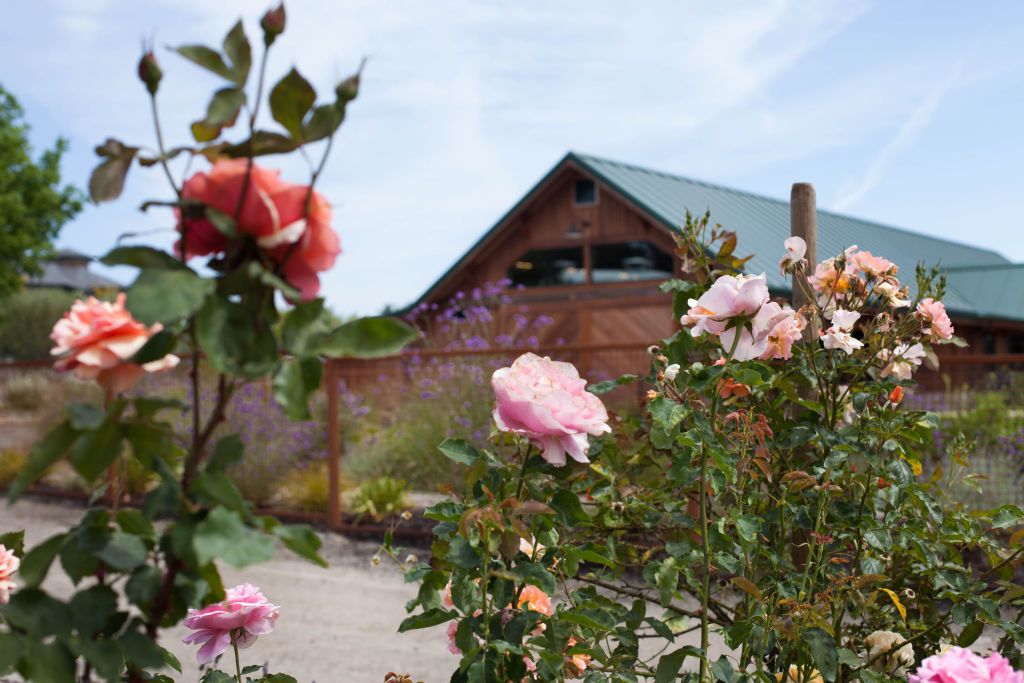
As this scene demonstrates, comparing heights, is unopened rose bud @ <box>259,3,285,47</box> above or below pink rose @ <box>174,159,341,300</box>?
above

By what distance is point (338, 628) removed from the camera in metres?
4.79

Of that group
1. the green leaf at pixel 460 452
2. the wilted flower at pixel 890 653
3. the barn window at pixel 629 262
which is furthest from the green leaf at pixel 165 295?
the barn window at pixel 629 262

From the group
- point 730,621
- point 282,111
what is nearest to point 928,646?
point 730,621

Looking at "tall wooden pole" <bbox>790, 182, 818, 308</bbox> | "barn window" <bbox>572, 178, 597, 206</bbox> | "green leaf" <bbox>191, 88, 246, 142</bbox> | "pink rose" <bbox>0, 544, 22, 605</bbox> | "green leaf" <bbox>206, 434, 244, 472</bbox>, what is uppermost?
"barn window" <bbox>572, 178, 597, 206</bbox>

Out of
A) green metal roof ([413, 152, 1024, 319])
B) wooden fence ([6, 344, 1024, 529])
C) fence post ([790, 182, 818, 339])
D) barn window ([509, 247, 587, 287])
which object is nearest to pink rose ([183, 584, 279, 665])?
fence post ([790, 182, 818, 339])

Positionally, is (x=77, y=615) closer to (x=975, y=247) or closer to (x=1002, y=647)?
(x=1002, y=647)

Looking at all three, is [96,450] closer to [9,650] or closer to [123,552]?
[123,552]

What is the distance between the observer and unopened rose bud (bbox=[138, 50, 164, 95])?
37.0 inches

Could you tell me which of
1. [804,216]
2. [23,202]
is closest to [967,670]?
[804,216]

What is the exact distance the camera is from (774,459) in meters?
2.24

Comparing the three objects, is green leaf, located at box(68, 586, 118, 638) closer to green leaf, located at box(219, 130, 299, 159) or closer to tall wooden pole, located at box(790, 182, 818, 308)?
green leaf, located at box(219, 130, 299, 159)

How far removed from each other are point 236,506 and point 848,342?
1.67m

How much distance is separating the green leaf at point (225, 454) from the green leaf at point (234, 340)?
12 cm

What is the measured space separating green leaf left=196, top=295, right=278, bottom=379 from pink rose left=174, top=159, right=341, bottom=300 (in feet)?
0.25
